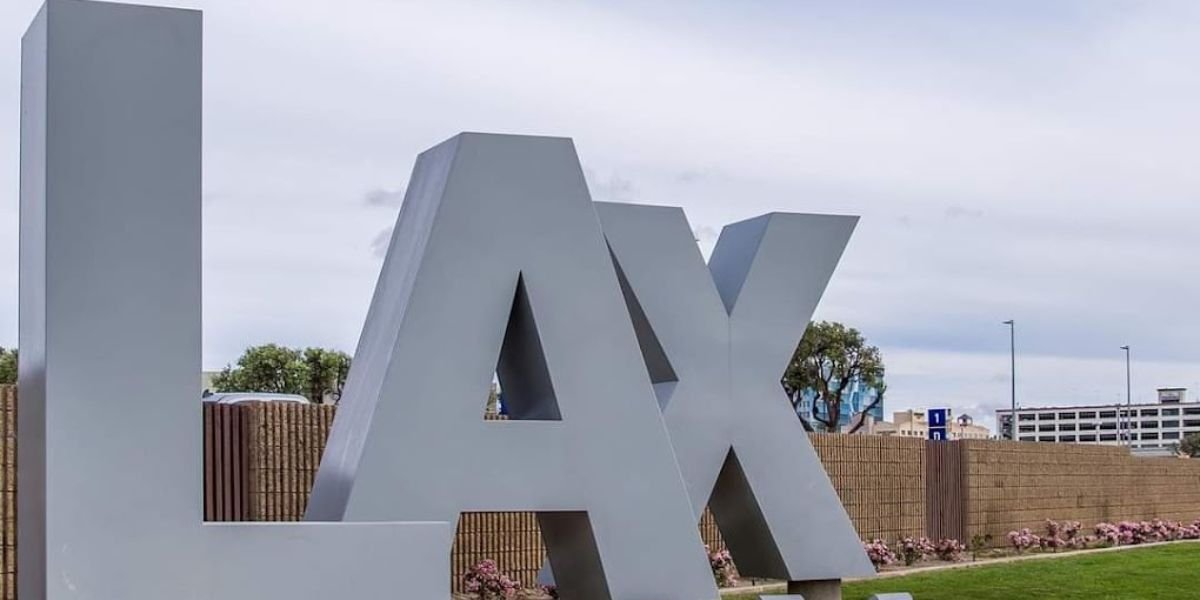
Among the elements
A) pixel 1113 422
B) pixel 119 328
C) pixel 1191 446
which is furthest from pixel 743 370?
pixel 1113 422

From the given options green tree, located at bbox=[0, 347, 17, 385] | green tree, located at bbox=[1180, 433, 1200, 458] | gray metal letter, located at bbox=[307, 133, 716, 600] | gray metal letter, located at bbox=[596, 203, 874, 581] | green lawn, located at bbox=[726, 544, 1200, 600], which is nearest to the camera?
gray metal letter, located at bbox=[307, 133, 716, 600]

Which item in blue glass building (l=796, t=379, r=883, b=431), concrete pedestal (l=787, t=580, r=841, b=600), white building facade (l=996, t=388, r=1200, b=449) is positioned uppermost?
blue glass building (l=796, t=379, r=883, b=431)

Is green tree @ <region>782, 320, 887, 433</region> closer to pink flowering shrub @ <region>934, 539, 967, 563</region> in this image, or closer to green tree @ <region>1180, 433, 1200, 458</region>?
pink flowering shrub @ <region>934, 539, 967, 563</region>

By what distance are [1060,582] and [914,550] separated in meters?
4.13

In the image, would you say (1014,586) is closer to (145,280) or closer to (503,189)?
(503,189)

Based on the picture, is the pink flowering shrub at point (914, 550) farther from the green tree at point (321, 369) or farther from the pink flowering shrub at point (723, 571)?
the green tree at point (321, 369)

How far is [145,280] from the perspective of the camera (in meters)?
6.48

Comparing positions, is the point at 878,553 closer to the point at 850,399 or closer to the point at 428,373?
the point at 428,373

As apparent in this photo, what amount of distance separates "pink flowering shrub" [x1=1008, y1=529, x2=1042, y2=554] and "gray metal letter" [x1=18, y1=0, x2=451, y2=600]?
2277 cm

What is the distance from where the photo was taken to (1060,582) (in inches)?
797

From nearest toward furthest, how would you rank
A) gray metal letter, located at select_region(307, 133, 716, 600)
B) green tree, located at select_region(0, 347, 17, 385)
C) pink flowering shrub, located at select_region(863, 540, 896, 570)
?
gray metal letter, located at select_region(307, 133, 716, 600) < pink flowering shrub, located at select_region(863, 540, 896, 570) < green tree, located at select_region(0, 347, 17, 385)

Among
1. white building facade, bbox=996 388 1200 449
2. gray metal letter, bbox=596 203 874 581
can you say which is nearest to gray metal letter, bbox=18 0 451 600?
gray metal letter, bbox=596 203 874 581

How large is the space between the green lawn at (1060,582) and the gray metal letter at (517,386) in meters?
9.34

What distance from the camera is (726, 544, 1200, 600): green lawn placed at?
18.4 m
